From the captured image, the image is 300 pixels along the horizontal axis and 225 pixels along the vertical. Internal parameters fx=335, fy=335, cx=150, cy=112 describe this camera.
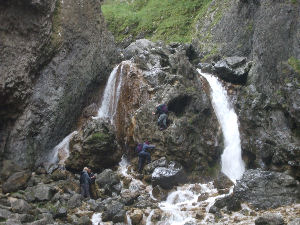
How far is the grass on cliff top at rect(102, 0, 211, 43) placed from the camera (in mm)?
42178

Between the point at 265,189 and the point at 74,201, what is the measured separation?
9281 millimetres

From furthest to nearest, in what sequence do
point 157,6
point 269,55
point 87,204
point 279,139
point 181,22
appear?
1. point 157,6
2. point 181,22
3. point 269,55
4. point 279,139
5. point 87,204

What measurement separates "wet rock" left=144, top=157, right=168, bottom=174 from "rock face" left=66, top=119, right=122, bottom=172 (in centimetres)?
241

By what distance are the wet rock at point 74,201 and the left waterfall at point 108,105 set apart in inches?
211

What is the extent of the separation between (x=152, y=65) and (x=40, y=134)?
1018cm

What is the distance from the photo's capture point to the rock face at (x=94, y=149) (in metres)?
20.4

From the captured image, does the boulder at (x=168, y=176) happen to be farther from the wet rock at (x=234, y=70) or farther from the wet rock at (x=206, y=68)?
the wet rock at (x=206, y=68)

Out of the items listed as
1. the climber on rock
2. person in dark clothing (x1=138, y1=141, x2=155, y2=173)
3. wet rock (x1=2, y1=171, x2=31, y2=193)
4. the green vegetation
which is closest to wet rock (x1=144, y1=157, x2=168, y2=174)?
person in dark clothing (x1=138, y1=141, x2=155, y2=173)

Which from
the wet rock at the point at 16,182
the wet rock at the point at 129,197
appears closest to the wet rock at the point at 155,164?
the wet rock at the point at 129,197

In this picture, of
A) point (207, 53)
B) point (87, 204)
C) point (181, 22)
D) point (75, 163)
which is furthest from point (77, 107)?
point (181, 22)

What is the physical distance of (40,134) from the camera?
69.9 feet

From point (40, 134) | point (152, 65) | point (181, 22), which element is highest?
point (181, 22)

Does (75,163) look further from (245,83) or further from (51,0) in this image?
(245,83)

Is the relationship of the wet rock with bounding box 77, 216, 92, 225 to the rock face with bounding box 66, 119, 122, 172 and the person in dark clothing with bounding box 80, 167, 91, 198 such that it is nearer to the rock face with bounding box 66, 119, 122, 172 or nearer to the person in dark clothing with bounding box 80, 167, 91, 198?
the person in dark clothing with bounding box 80, 167, 91, 198
